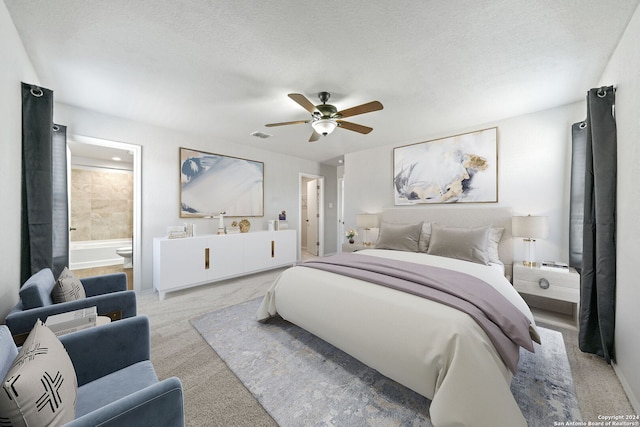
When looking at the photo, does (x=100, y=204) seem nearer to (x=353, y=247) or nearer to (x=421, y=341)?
(x=353, y=247)

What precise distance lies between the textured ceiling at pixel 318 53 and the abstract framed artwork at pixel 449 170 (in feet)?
1.74

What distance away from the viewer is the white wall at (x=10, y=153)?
4.80 feet

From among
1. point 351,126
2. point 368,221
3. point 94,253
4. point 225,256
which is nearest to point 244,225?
point 225,256

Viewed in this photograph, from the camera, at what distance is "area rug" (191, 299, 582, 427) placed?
4.46ft

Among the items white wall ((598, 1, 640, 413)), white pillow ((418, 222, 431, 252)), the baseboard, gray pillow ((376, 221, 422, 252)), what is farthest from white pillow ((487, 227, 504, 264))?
the baseboard

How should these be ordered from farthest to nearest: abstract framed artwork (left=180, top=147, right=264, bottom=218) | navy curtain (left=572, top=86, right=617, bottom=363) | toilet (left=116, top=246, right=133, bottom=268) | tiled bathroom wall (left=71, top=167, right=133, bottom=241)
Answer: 1. tiled bathroom wall (left=71, top=167, right=133, bottom=241)
2. toilet (left=116, top=246, right=133, bottom=268)
3. abstract framed artwork (left=180, top=147, right=264, bottom=218)
4. navy curtain (left=572, top=86, right=617, bottom=363)

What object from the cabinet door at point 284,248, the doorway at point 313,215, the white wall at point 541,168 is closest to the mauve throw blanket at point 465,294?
the white wall at point 541,168

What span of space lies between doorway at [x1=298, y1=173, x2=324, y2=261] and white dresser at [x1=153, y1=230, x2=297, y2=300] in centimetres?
139

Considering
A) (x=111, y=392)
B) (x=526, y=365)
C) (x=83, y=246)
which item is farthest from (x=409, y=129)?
(x=83, y=246)

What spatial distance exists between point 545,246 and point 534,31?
2456 mm

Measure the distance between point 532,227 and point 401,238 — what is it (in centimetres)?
142

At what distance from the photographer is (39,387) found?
0.74 meters

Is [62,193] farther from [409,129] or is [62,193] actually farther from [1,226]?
[409,129]

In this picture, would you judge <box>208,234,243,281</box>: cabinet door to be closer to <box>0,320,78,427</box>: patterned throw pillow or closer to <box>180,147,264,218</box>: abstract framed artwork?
<box>180,147,264,218</box>: abstract framed artwork
